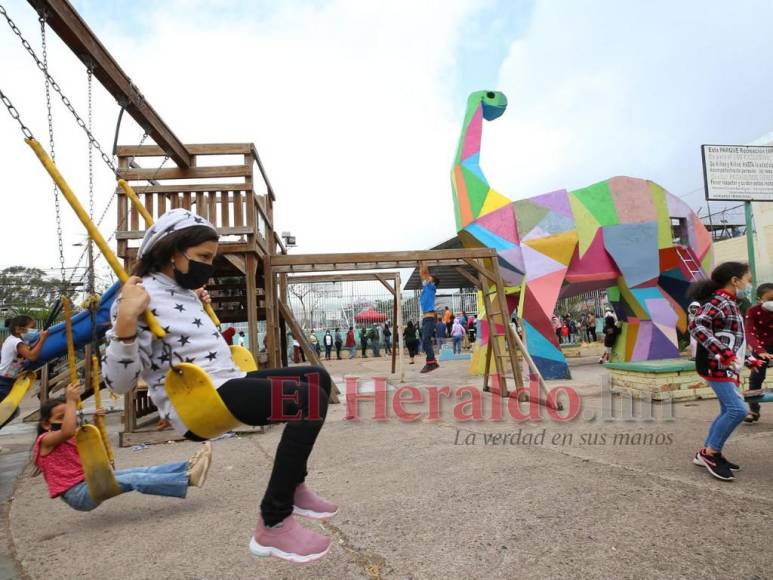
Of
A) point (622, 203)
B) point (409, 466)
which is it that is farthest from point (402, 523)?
point (622, 203)

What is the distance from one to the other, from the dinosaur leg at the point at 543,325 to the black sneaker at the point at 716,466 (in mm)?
5895

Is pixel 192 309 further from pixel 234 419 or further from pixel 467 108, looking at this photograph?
pixel 467 108

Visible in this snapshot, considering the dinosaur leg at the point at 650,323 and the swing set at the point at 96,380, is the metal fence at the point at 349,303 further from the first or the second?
the swing set at the point at 96,380

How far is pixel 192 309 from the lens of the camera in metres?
2.21

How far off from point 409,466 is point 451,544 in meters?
1.53

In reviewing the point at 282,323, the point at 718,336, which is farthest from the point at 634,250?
the point at 718,336

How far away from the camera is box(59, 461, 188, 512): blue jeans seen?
332 centimetres

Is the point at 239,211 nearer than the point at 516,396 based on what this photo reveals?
Yes

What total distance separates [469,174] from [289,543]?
868 cm

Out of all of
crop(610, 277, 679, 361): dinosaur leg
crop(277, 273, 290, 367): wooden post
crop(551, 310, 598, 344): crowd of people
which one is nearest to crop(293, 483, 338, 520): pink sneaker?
crop(277, 273, 290, 367): wooden post

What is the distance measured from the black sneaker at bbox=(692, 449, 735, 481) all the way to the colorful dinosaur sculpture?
5903 mm

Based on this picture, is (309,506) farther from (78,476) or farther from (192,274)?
(78,476)

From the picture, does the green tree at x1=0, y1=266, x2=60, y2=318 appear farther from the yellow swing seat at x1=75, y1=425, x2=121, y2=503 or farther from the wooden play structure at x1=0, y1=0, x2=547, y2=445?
the yellow swing seat at x1=75, y1=425, x2=121, y2=503

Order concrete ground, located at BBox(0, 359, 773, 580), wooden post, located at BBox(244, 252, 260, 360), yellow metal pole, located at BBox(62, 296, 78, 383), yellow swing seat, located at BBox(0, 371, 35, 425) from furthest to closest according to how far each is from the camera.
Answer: wooden post, located at BBox(244, 252, 260, 360)
yellow swing seat, located at BBox(0, 371, 35, 425)
yellow metal pole, located at BBox(62, 296, 78, 383)
concrete ground, located at BBox(0, 359, 773, 580)
